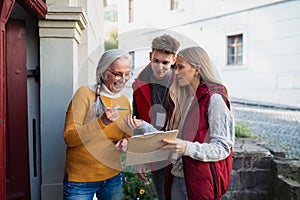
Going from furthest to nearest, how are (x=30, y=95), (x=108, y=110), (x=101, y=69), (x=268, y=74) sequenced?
(x=268, y=74), (x=30, y=95), (x=101, y=69), (x=108, y=110)

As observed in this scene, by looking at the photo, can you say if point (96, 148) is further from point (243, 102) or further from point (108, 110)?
point (243, 102)

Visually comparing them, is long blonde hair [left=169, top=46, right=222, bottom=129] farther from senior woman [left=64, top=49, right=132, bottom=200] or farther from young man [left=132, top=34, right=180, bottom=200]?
senior woman [left=64, top=49, right=132, bottom=200]

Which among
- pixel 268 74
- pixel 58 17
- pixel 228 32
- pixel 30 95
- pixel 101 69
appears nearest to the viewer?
pixel 101 69

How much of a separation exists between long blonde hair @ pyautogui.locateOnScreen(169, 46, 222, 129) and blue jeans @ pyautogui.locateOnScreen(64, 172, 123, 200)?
0.51m

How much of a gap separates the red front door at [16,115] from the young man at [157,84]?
0.84 m

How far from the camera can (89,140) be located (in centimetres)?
165

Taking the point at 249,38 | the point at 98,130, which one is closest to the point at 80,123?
the point at 98,130

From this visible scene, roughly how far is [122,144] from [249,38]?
10000 mm

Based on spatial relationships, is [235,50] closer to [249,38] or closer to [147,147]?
[249,38]

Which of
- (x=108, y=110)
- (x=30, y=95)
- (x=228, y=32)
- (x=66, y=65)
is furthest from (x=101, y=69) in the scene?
(x=228, y=32)

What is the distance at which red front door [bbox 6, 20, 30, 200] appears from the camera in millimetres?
2119

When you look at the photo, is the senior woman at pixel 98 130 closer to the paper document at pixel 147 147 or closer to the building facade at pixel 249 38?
the paper document at pixel 147 147

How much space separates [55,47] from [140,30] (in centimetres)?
77

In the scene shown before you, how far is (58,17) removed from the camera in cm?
210
